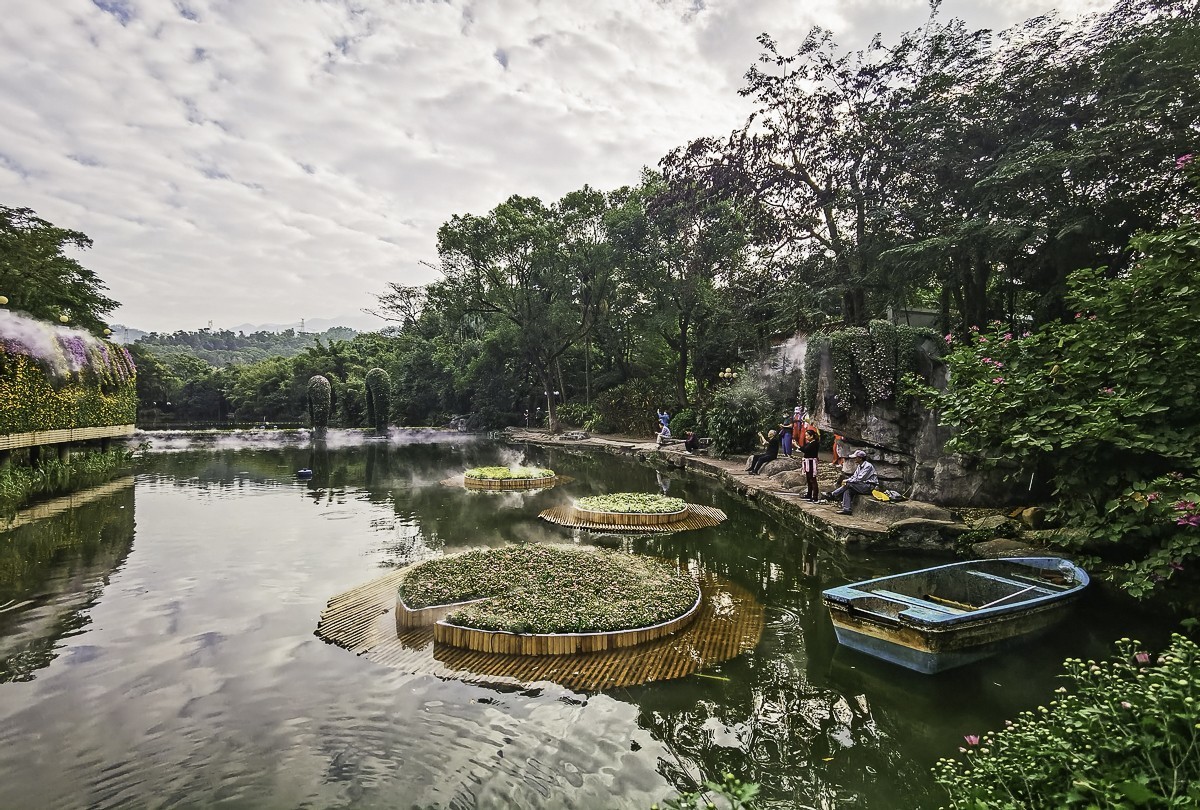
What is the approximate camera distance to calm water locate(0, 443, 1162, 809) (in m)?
4.06

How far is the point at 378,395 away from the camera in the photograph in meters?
33.9

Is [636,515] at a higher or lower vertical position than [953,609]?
lower

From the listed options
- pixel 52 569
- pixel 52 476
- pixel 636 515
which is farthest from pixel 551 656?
pixel 52 476

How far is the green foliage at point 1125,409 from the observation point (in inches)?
217

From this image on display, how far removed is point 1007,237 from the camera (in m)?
11.2

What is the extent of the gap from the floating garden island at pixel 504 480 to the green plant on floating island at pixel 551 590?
7429 millimetres

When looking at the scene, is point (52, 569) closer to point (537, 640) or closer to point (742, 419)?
point (537, 640)

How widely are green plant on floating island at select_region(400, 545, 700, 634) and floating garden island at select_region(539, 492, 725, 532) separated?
8.86ft

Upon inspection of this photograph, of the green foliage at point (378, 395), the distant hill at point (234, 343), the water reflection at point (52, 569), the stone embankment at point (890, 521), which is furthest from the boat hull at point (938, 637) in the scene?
the distant hill at point (234, 343)

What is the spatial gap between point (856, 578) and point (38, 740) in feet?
28.8

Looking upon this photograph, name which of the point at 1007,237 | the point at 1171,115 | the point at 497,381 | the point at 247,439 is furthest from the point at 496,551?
the point at 497,381

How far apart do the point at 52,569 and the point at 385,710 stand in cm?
731

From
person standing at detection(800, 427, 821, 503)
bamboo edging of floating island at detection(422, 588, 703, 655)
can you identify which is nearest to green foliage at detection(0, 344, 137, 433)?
bamboo edging of floating island at detection(422, 588, 703, 655)

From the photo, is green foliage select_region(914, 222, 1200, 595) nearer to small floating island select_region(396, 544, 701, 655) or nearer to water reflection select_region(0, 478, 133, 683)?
small floating island select_region(396, 544, 701, 655)
